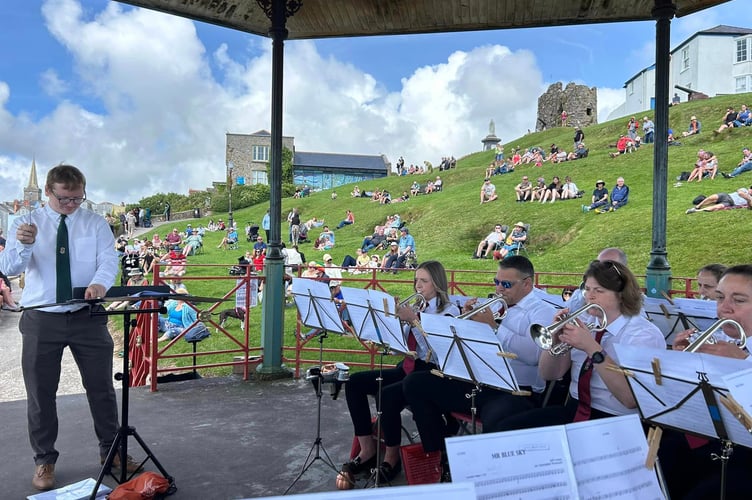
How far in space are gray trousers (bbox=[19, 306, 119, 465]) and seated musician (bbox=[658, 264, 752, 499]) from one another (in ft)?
12.7

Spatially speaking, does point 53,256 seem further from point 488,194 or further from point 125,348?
point 488,194

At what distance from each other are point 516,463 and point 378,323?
8.72 ft

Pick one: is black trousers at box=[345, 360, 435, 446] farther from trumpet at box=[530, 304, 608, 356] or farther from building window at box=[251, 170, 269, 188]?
building window at box=[251, 170, 269, 188]

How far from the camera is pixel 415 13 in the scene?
23.5 ft

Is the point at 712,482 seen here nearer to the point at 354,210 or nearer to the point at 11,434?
the point at 11,434

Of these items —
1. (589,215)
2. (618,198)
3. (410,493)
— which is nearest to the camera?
(410,493)

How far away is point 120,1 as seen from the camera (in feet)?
20.7

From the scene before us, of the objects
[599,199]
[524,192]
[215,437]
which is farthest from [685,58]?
[215,437]

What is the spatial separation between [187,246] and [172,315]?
1512 centimetres

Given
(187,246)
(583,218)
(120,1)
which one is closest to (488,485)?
(120,1)

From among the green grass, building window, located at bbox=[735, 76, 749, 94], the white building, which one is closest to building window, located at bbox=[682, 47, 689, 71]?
the white building

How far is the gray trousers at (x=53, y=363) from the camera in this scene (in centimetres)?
392

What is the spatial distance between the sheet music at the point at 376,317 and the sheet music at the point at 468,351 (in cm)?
48

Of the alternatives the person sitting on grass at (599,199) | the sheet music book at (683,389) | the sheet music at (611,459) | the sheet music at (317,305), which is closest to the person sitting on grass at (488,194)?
the person sitting on grass at (599,199)
